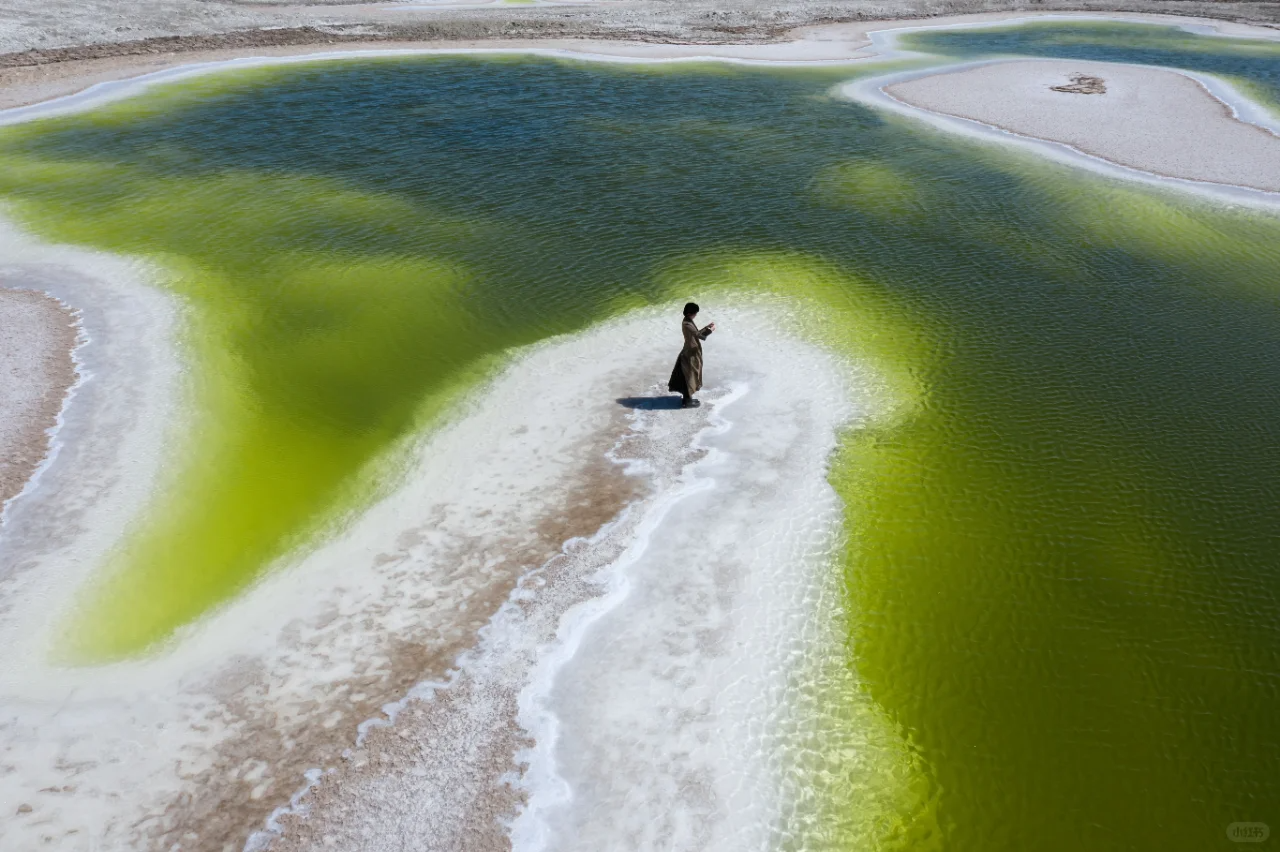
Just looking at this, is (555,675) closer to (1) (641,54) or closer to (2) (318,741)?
(2) (318,741)

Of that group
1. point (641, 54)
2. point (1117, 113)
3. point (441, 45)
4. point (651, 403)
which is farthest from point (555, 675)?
point (441, 45)

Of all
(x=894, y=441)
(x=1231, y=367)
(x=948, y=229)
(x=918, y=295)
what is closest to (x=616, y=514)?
(x=894, y=441)

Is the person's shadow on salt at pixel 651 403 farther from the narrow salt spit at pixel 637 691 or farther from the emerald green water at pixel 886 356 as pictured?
the emerald green water at pixel 886 356

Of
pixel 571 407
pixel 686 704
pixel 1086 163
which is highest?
pixel 1086 163

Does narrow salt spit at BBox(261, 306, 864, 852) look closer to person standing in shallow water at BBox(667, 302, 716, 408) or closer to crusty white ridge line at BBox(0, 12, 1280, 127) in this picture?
person standing in shallow water at BBox(667, 302, 716, 408)

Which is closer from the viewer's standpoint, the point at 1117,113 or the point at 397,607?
the point at 397,607

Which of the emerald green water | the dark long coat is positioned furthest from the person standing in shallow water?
the emerald green water

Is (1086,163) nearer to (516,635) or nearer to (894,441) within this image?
(894,441)
